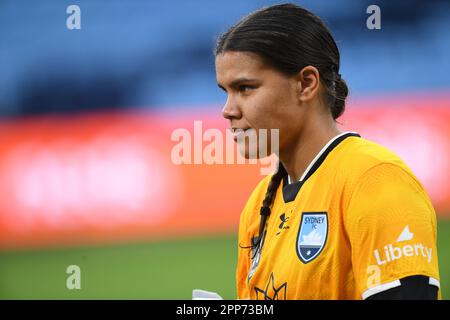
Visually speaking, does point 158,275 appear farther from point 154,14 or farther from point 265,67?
point 265,67

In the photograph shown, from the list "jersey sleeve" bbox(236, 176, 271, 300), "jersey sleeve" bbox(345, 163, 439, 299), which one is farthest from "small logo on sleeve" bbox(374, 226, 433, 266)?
"jersey sleeve" bbox(236, 176, 271, 300)

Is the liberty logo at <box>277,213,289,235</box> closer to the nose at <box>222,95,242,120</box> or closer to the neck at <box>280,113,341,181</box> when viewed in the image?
the neck at <box>280,113,341,181</box>

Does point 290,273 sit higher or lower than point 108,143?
lower

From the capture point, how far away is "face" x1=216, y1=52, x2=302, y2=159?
158 centimetres

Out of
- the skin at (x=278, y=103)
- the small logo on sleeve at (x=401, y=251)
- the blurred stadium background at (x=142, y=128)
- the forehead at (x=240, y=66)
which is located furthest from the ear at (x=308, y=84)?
the blurred stadium background at (x=142, y=128)

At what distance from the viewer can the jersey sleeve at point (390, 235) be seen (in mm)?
1303

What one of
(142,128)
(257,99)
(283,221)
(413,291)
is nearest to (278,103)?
(257,99)

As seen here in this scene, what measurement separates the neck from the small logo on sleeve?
1.26ft

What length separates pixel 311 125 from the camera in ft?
5.36

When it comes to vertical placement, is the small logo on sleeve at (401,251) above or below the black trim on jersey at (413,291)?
above

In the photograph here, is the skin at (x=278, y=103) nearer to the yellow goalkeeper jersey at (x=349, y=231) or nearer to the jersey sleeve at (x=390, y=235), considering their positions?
the yellow goalkeeper jersey at (x=349, y=231)

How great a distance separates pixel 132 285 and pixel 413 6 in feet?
7.27

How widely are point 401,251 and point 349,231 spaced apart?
0.12m
